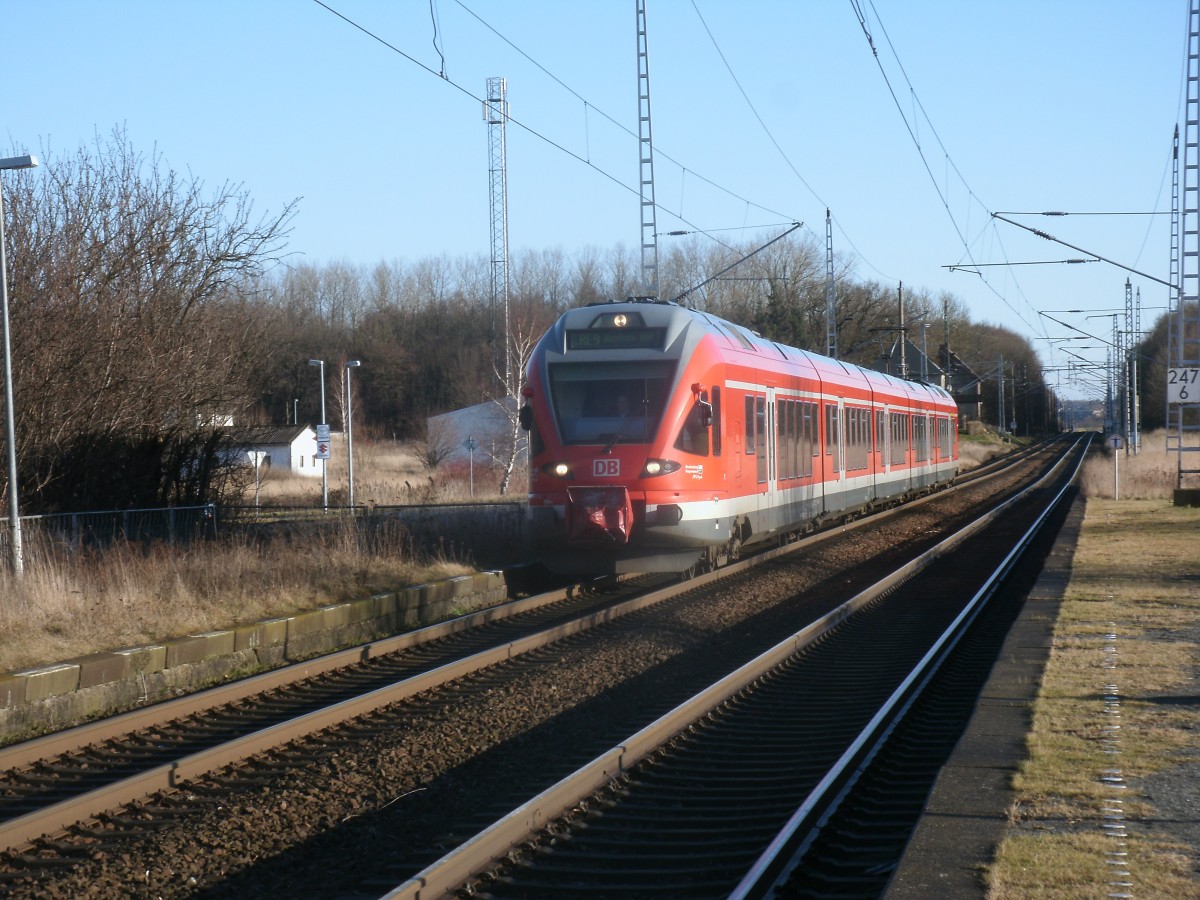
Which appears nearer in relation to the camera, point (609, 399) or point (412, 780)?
point (412, 780)

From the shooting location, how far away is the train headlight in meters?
15.0

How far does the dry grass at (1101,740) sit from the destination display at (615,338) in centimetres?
567

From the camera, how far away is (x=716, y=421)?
625 inches

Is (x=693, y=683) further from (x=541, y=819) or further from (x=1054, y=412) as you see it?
(x=1054, y=412)

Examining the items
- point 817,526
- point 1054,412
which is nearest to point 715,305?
point 817,526

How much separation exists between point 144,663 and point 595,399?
22.8ft

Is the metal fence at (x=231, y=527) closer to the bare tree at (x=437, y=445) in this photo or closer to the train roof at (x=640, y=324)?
the train roof at (x=640, y=324)

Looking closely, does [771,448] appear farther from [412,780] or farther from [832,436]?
[412,780]

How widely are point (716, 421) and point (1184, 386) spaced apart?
56.2ft

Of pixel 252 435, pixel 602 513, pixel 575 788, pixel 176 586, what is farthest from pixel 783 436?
pixel 575 788

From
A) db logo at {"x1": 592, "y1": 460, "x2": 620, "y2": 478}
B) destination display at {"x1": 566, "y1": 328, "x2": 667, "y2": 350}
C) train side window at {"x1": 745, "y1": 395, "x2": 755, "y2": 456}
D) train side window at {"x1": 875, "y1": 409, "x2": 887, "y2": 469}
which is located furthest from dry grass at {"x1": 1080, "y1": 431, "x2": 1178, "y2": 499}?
db logo at {"x1": 592, "y1": 460, "x2": 620, "y2": 478}

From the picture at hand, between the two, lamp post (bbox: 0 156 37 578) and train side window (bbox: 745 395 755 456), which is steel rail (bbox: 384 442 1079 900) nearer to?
train side window (bbox: 745 395 755 456)

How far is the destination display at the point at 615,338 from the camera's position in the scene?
15461mm

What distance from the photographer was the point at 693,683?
1002 cm
